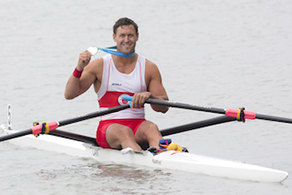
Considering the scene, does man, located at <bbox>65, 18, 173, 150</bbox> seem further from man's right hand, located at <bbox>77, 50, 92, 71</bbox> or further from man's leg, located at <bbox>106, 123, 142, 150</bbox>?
man's right hand, located at <bbox>77, 50, 92, 71</bbox>

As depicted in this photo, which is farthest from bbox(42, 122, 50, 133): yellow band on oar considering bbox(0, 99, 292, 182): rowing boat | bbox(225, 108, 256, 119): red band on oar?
bbox(225, 108, 256, 119): red band on oar

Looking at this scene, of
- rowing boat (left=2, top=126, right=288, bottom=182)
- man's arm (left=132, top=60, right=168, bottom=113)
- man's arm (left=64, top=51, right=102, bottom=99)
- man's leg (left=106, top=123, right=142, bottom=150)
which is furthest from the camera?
man's arm (left=132, top=60, right=168, bottom=113)

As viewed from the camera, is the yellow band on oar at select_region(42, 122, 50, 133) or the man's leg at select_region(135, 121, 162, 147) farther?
the man's leg at select_region(135, 121, 162, 147)

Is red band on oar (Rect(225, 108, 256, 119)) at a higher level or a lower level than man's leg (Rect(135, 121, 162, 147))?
higher

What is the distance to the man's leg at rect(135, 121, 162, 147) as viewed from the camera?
336 inches

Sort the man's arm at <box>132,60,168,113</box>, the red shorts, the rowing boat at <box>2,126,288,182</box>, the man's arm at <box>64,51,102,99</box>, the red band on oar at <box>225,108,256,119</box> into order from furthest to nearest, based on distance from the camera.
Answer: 1. the red shorts
2. the man's arm at <box>132,60,168,113</box>
3. the man's arm at <box>64,51,102,99</box>
4. the red band on oar at <box>225,108,256,119</box>
5. the rowing boat at <box>2,126,288,182</box>

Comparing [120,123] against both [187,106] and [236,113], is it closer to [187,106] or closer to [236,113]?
[187,106]

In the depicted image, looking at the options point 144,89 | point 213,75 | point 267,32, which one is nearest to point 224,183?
point 144,89

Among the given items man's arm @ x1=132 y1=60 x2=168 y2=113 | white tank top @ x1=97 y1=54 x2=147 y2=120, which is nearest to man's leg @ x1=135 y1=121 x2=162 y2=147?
man's arm @ x1=132 y1=60 x2=168 y2=113

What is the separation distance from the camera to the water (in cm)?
816

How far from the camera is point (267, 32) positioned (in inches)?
797

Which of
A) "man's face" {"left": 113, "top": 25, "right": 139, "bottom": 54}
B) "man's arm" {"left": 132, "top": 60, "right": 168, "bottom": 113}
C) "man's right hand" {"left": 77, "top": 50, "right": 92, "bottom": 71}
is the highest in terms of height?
"man's face" {"left": 113, "top": 25, "right": 139, "bottom": 54}

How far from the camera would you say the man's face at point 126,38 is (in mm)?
8555

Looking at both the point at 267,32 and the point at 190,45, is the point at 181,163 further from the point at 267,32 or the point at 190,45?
the point at 267,32
